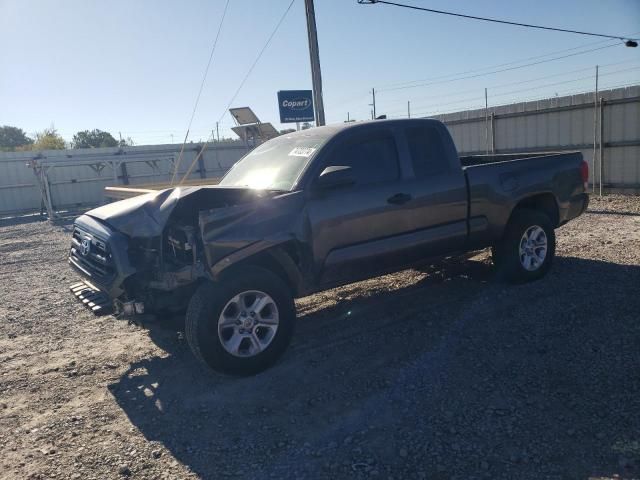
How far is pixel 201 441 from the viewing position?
3400mm

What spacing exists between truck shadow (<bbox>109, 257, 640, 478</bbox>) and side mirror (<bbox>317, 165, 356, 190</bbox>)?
1.43 meters

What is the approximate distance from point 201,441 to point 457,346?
2261mm

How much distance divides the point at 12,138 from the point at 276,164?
2621 inches

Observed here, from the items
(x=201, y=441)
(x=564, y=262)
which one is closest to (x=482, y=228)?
(x=564, y=262)

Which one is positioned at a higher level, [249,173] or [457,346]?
[249,173]

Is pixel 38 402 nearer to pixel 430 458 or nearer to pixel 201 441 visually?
pixel 201 441

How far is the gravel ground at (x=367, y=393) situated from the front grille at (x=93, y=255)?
88 centimetres

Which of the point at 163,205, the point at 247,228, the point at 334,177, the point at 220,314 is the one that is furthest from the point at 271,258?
the point at 163,205

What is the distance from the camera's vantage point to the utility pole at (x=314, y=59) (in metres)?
11.7

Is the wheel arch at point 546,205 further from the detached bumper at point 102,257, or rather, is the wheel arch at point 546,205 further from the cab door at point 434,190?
the detached bumper at point 102,257

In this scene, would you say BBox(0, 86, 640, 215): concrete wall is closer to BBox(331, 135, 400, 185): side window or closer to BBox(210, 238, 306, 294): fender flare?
BBox(331, 135, 400, 185): side window

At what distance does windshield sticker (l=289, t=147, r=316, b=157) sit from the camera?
4912mm

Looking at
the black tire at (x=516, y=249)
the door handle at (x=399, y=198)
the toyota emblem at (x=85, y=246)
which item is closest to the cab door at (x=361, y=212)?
the door handle at (x=399, y=198)

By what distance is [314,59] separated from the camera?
39.1 ft
